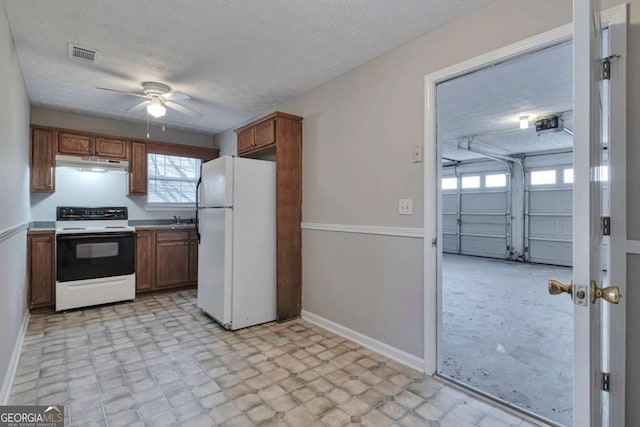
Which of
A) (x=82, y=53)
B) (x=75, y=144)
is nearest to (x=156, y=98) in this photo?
(x=82, y=53)

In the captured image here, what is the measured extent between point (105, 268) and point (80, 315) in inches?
22.9

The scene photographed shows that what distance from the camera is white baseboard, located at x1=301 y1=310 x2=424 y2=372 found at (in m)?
2.38

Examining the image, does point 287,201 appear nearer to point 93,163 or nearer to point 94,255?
point 94,255

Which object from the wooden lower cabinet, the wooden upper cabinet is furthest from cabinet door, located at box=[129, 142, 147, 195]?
the wooden upper cabinet

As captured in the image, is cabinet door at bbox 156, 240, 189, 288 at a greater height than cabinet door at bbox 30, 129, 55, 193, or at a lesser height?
lesser

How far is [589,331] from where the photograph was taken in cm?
87

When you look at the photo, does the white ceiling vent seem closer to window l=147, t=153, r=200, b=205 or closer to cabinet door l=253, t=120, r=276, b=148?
cabinet door l=253, t=120, r=276, b=148

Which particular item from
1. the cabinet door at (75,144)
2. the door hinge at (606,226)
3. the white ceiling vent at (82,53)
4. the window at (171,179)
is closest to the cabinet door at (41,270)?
the cabinet door at (75,144)

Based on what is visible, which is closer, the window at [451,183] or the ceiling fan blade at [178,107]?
the ceiling fan blade at [178,107]

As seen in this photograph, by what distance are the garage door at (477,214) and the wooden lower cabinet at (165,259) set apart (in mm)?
6987

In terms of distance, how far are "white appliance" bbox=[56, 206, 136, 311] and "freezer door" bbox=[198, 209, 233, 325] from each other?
A: 46.5 inches

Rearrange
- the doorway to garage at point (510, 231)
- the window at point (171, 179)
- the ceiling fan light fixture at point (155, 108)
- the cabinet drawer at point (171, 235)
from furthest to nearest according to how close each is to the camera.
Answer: the window at point (171, 179) → the cabinet drawer at point (171, 235) → the ceiling fan light fixture at point (155, 108) → the doorway to garage at point (510, 231)

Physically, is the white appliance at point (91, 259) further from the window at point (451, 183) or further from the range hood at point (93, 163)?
the window at point (451, 183)

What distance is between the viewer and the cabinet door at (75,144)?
398 centimetres
